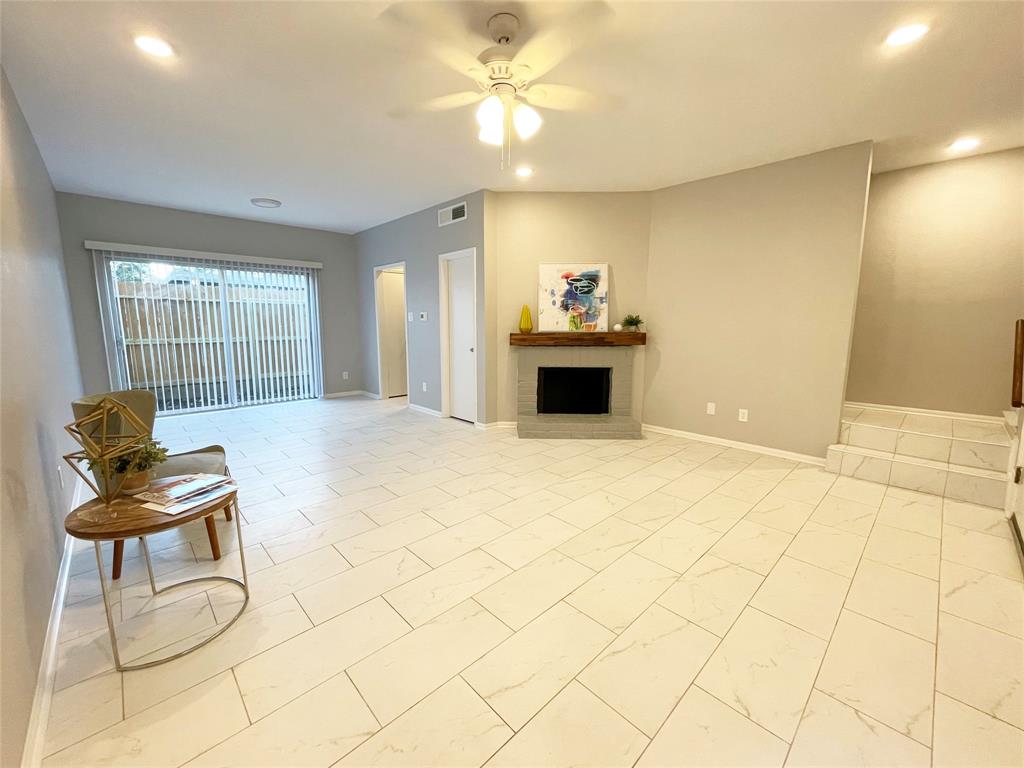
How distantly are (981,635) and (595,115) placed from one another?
330 centimetres

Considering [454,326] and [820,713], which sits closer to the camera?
[820,713]

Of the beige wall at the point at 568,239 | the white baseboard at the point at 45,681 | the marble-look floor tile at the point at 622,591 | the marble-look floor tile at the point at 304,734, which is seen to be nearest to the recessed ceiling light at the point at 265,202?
the beige wall at the point at 568,239

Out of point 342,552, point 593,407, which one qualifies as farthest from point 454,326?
point 342,552

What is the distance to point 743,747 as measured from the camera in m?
1.22

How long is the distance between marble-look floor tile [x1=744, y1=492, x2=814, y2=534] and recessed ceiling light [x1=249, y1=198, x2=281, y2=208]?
5.62 meters

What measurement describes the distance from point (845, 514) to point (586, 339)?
256 cm

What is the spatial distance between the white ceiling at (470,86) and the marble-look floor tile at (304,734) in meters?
2.75

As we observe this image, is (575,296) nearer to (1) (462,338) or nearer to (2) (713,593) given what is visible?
(1) (462,338)

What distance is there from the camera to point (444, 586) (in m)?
1.94

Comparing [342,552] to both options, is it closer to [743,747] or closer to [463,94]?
[743,747]

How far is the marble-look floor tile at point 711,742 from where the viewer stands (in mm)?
1176

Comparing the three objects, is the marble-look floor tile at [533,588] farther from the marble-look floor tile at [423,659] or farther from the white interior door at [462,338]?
the white interior door at [462,338]

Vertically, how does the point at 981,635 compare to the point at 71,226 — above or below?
below

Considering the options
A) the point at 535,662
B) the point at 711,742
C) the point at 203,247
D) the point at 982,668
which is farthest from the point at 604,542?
the point at 203,247
